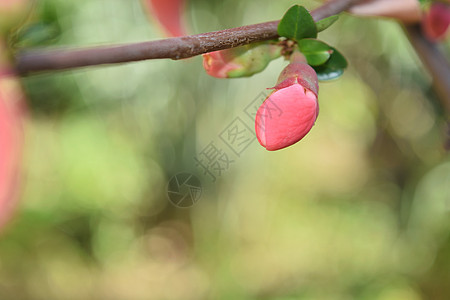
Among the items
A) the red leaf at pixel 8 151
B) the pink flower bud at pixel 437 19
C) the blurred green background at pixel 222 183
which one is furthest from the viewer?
the blurred green background at pixel 222 183

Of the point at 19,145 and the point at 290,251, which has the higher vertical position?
the point at 19,145

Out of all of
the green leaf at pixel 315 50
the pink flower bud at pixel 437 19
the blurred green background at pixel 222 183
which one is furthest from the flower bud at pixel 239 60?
the blurred green background at pixel 222 183

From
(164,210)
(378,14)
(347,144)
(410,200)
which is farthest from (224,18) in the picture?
(378,14)

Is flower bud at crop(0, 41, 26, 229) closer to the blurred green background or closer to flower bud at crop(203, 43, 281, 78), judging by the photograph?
flower bud at crop(203, 43, 281, 78)

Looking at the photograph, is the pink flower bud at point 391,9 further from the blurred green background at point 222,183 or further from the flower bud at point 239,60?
the blurred green background at point 222,183

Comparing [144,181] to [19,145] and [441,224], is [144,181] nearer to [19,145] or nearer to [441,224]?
[441,224]

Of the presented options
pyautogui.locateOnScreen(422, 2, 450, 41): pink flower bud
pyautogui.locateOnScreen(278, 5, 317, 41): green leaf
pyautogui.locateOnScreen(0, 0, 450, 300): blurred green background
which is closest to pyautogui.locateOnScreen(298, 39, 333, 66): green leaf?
pyautogui.locateOnScreen(278, 5, 317, 41): green leaf

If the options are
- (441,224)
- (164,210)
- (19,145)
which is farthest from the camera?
(164,210)
